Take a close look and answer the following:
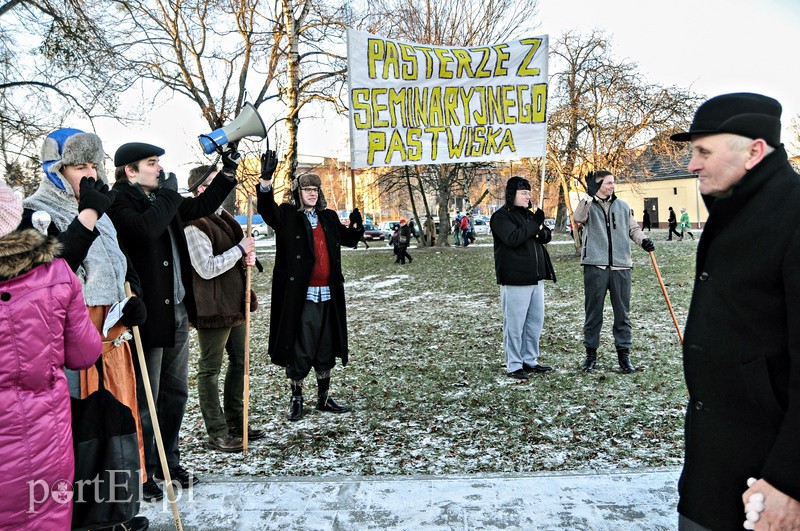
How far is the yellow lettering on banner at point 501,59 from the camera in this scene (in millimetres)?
5914

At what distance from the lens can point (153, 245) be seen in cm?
374

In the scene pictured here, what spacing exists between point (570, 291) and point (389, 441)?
973 centimetres

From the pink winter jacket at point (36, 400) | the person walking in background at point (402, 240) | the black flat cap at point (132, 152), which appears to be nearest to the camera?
the pink winter jacket at point (36, 400)

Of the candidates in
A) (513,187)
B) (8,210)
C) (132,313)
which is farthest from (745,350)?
(513,187)

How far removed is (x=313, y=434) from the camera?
4.91 m

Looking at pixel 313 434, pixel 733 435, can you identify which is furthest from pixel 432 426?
pixel 733 435

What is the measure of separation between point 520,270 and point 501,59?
7.38 ft

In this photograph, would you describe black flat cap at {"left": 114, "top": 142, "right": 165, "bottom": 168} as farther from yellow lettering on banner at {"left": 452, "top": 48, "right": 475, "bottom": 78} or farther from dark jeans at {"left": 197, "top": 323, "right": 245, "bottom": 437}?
yellow lettering on banner at {"left": 452, "top": 48, "right": 475, "bottom": 78}

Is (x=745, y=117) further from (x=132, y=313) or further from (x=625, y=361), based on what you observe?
(x=625, y=361)

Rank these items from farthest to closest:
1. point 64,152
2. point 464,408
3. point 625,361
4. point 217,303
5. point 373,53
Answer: point 625,361, point 373,53, point 464,408, point 217,303, point 64,152

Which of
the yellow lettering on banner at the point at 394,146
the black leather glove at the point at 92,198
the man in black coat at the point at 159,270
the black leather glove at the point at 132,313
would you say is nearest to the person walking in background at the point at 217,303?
the man in black coat at the point at 159,270

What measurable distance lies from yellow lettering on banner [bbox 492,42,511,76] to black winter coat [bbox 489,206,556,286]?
150cm

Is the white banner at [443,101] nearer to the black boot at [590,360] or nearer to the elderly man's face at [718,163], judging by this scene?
the black boot at [590,360]

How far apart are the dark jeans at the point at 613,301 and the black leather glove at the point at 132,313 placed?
4877mm
